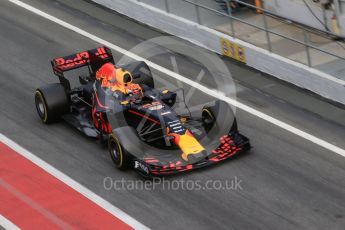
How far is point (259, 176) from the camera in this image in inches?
690

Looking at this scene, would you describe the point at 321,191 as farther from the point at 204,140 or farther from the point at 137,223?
the point at 137,223

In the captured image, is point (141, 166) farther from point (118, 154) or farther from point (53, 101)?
point (53, 101)

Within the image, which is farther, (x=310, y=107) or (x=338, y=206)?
(x=310, y=107)

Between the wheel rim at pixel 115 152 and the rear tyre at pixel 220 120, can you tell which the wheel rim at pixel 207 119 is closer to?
→ the rear tyre at pixel 220 120

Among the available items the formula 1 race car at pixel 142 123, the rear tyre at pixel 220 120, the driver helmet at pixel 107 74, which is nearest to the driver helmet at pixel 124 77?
the formula 1 race car at pixel 142 123

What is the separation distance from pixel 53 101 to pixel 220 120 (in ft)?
12.6

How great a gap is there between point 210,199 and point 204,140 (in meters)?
1.66

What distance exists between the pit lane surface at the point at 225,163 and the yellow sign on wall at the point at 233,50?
347 mm

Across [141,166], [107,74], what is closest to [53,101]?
[107,74]

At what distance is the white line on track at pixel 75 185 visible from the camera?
1623cm

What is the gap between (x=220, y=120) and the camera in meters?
18.0

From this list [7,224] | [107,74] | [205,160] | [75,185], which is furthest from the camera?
[107,74]

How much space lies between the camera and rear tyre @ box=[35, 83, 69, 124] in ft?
62.8

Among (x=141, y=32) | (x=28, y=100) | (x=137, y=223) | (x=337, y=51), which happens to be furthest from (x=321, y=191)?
(x=141, y=32)
